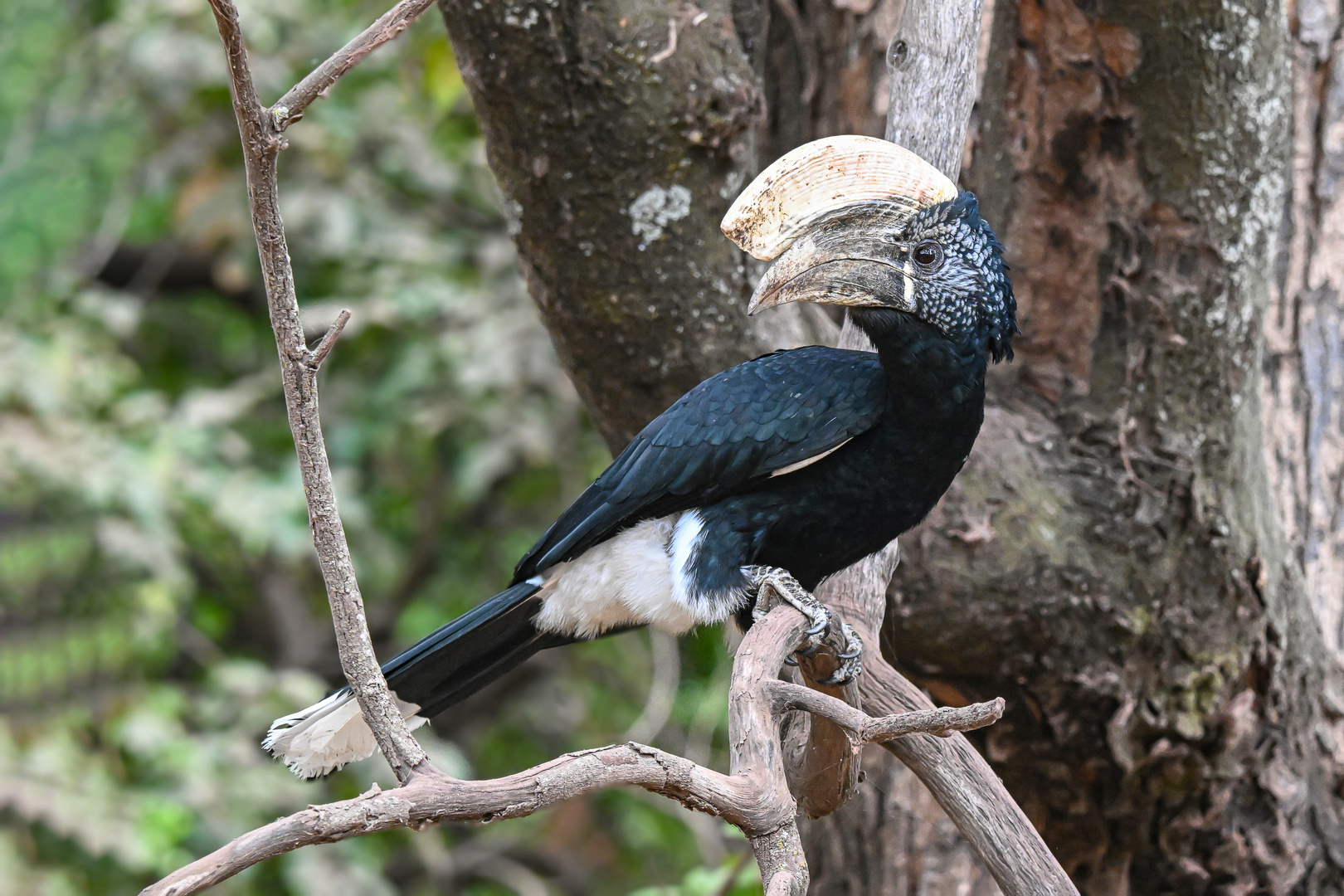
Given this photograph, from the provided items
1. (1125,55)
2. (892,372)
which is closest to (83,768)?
(892,372)

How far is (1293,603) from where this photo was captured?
8.65 feet

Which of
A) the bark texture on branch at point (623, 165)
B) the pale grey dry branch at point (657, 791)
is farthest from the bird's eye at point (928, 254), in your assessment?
the pale grey dry branch at point (657, 791)

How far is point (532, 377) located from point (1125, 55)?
7.20 ft

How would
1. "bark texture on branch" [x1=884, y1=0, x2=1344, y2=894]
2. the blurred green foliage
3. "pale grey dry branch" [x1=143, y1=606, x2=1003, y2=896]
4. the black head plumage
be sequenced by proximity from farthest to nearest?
the blurred green foliage < "bark texture on branch" [x1=884, y1=0, x2=1344, y2=894] < the black head plumage < "pale grey dry branch" [x1=143, y1=606, x2=1003, y2=896]

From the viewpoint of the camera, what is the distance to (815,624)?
73.6 inches

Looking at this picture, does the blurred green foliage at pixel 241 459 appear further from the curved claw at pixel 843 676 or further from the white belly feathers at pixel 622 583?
the curved claw at pixel 843 676

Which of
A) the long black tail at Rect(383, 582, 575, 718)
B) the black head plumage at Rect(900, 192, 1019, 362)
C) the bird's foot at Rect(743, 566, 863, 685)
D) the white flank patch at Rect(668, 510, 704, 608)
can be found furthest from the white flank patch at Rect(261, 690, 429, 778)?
the black head plumage at Rect(900, 192, 1019, 362)

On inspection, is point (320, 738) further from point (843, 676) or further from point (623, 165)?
point (623, 165)

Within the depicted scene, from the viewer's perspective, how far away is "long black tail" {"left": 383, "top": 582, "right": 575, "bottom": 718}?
2.18 m

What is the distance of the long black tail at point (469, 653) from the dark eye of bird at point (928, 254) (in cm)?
91

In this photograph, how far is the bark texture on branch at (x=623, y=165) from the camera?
7.16ft

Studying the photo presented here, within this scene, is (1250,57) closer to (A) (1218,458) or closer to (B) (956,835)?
(A) (1218,458)

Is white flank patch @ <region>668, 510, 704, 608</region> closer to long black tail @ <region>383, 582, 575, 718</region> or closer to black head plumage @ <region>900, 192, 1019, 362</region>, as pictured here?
long black tail @ <region>383, 582, 575, 718</region>

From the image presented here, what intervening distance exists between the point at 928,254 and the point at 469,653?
1074 mm
